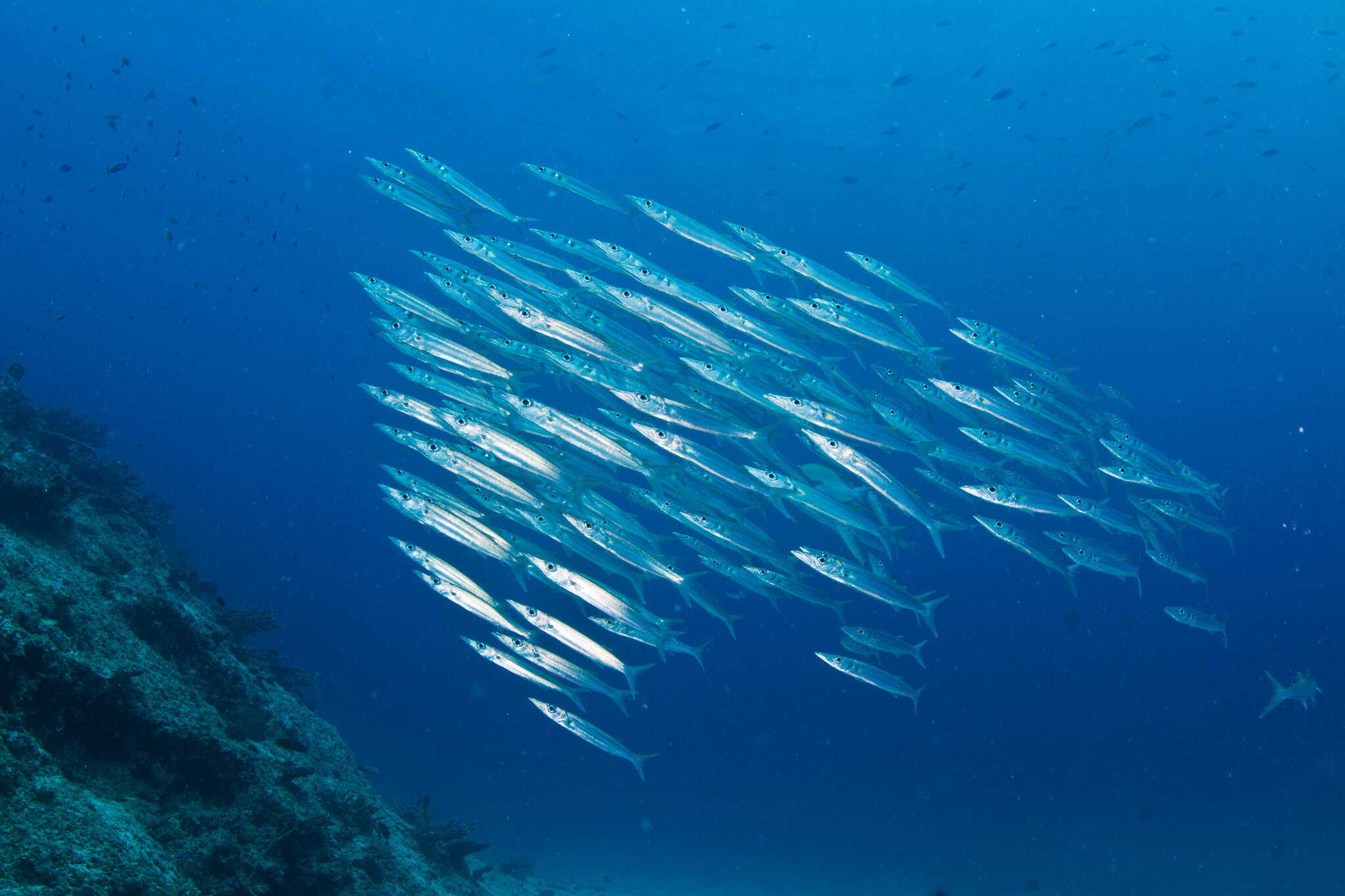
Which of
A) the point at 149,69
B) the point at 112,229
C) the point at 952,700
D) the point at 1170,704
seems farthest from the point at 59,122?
the point at 1170,704

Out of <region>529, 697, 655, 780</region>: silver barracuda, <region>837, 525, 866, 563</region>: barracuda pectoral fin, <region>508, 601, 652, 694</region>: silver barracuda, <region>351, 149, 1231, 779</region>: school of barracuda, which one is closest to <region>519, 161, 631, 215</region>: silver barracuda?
<region>351, 149, 1231, 779</region>: school of barracuda

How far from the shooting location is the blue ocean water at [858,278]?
23.6m

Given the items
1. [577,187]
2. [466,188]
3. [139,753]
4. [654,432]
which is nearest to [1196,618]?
[654,432]

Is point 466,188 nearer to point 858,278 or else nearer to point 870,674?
point 870,674

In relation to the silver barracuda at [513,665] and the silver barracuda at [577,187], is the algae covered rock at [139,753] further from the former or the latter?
the silver barracuda at [577,187]

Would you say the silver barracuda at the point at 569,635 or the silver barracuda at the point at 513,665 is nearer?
the silver barracuda at the point at 569,635

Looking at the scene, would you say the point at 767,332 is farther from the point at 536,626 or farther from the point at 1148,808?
the point at 1148,808

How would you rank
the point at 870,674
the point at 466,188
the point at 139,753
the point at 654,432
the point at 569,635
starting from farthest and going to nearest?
1. the point at 870,674
2. the point at 466,188
3. the point at 569,635
4. the point at 654,432
5. the point at 139,753

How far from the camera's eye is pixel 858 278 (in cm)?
3250

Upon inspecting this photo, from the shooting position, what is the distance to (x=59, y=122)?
4156cm

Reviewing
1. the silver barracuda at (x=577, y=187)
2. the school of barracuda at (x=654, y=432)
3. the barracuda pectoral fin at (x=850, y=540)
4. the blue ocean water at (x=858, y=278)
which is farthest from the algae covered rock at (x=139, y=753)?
the blue ocean water at (x=858, y=278)

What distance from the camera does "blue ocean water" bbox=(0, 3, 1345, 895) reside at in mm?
23562

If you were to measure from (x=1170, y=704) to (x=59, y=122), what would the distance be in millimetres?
80828

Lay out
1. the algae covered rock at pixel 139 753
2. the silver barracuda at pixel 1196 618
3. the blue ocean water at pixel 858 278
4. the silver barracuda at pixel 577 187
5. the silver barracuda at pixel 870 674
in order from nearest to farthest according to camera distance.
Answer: the algae covered rock at pixel 139 753 → the silver barracuda at pixel 577 187 → the silver barracuda at pixel 870 674 → the silver barracuda at pixel 1196 618 → the blue ocean water at pixel 858 278
